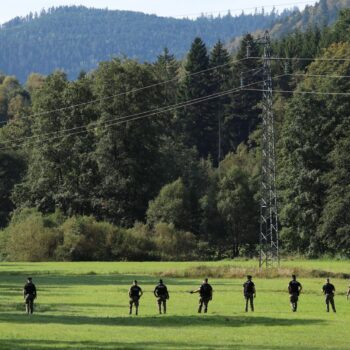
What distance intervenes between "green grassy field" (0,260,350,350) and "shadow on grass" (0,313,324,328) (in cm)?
4

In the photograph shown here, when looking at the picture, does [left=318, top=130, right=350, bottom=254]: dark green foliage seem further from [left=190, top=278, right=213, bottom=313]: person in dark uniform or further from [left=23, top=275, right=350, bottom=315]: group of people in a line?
[left=190, top=278, right=213, bottom=313]: person in dark uniform

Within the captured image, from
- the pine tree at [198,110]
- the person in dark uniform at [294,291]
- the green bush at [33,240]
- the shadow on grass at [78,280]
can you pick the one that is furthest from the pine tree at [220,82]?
the person in dark uniform at [294,291]

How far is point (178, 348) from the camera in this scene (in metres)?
30.4

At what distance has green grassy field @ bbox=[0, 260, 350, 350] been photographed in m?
32.2

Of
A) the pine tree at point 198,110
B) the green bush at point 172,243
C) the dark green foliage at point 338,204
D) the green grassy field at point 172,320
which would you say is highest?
the pine tree at point 198,110

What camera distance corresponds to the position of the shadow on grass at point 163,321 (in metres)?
39.3

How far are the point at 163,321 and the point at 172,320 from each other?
0.55 metres

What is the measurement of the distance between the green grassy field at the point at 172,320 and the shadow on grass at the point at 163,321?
0.14 ft

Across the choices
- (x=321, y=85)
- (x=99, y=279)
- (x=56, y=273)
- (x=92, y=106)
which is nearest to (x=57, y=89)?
(x=92, y=106)

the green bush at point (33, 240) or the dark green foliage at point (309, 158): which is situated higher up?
the dark green foliage at point (309, 158)

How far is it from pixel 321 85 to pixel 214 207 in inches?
885

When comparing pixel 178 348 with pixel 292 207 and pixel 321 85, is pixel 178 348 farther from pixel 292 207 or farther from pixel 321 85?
pixel 321 85

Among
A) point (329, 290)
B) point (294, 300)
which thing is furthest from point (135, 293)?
point (329, 290)

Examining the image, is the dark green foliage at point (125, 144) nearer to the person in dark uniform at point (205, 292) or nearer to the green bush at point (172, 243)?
the green bush at point (172, 243)
